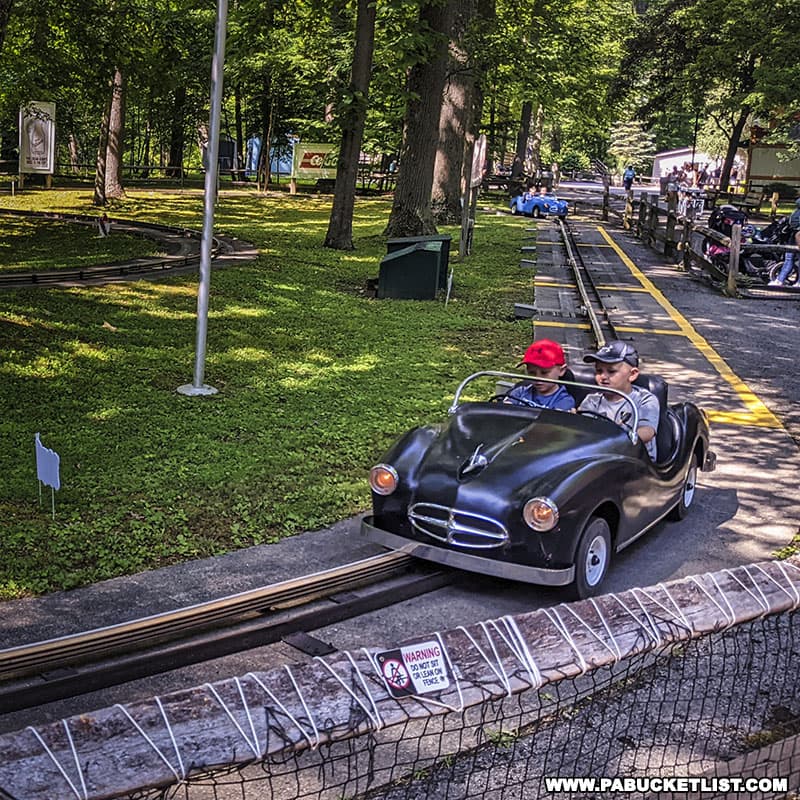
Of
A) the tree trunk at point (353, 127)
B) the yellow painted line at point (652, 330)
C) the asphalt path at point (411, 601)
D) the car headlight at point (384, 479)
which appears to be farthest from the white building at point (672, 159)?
the car headlight at point (384, 479)

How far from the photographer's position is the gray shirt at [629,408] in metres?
7.82

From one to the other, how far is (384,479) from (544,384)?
1766 millimetres

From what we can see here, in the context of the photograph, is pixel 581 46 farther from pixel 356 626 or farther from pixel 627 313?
pixel 356 626

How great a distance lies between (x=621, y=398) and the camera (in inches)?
314

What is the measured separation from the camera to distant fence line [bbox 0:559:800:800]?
249cm

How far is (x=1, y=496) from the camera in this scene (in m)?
7.93

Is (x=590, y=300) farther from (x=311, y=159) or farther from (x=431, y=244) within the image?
(x=311, y=159)

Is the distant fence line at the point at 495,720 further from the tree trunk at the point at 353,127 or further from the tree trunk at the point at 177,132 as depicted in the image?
the tree trunk at the point at 177,132

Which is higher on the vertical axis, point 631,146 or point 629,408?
point 631,146

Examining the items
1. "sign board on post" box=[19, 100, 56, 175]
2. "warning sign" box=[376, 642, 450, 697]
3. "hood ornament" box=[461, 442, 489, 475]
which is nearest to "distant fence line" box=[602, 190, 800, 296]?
"hood ornament" box=[461, 442, 489, 475]

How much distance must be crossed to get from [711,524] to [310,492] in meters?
3.18

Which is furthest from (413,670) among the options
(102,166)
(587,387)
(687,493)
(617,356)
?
(102,166)

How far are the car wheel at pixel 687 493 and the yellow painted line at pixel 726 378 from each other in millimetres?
3387

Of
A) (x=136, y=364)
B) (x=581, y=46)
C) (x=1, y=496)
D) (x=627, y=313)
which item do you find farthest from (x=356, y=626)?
(x=581, y=46)
